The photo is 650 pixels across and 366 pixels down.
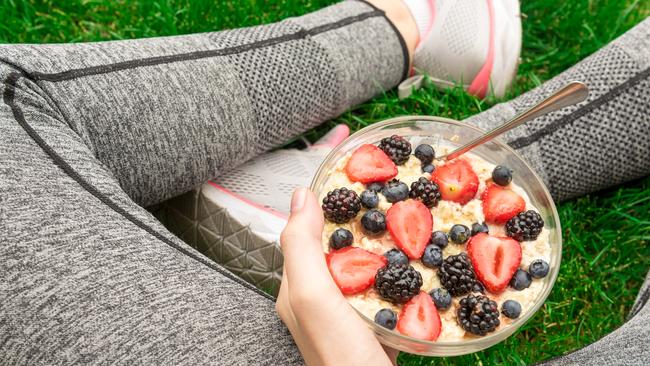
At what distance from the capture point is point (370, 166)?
3.25ft

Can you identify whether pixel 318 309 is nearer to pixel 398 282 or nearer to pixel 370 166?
pixel 398 282

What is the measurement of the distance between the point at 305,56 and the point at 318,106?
0.38 feet

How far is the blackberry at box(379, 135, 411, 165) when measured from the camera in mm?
1006

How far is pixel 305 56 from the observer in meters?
1.40

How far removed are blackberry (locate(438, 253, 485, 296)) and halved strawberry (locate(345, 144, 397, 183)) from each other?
17 centimetres

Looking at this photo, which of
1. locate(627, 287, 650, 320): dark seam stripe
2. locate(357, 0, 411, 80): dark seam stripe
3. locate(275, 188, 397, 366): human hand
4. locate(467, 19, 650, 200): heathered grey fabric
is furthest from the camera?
locate(357, 0, 411, 80): dark seam stripe

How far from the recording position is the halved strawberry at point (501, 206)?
975 mm

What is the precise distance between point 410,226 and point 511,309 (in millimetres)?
182

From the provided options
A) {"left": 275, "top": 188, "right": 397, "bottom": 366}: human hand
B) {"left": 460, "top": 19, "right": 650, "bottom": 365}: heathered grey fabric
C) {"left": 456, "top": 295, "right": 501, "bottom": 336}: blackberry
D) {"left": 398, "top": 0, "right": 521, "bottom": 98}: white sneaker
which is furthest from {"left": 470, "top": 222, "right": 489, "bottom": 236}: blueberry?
{"left": 398, "top": 0, "right": 521, "bottom": 98}: white sneaker

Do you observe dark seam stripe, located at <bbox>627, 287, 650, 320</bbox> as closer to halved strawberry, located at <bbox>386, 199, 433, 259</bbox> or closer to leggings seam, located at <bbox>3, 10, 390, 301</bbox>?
halved strawberry, located at <bbox>386, 199, 433, 259</bbox>

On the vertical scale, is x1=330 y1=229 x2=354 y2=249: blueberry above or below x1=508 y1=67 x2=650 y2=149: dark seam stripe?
above

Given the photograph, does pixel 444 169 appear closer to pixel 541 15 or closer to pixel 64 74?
pixel 64 74

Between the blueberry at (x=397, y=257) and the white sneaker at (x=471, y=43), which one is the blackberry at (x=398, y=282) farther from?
the white sneaker at (x=471, y=43)

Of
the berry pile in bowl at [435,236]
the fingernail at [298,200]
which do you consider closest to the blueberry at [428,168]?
the berry pile in bowl at [435,236]
